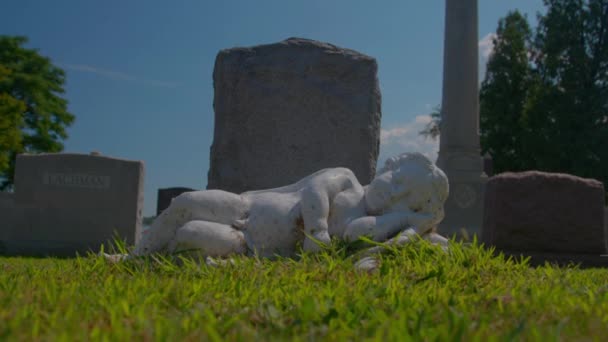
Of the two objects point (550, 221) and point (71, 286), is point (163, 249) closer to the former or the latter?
point (71, 286)

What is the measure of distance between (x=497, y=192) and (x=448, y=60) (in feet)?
22.6

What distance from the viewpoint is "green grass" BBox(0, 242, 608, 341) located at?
1484mm

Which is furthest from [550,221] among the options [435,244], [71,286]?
[71,286]

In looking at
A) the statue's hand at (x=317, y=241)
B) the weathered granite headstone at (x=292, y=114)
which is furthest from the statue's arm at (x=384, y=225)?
the weathered granite headstone at (x=292, y=114)

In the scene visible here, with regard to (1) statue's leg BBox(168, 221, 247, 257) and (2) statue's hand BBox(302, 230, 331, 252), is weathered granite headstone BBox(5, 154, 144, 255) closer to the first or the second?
(1) statue's leg BBox(168, 221, 247, 257)

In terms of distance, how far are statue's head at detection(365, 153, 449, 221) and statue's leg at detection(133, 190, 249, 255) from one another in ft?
2.66

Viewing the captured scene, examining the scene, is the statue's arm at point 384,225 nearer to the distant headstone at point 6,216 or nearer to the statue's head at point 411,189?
the statue's head at point 411,189

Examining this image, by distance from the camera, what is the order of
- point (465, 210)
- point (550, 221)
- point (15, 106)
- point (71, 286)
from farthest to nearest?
point (15, 106)
point (465, 210)
point (550, 221)
point (71, 286)

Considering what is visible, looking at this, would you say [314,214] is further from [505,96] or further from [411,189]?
[505,96]

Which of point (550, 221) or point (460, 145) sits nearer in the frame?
point (550, 221)

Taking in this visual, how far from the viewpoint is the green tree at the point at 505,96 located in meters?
22.5

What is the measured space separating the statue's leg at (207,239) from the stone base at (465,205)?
986 cm

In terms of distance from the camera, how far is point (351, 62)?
609 cm

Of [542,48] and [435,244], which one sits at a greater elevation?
[542,48]
